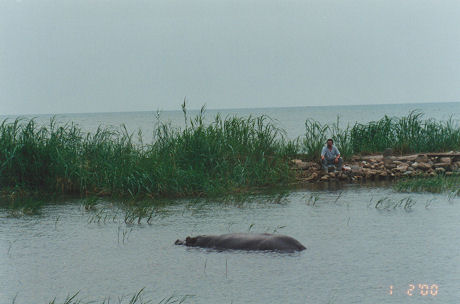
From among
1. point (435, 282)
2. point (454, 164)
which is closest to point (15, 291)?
point (435, 282)

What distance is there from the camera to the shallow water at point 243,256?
7.44 metres

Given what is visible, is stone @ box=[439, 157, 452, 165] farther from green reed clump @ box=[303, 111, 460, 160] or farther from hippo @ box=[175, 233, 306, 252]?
hippo @ box=[175, 233, 306, 252]

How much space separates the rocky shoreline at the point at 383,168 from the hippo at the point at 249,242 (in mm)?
8621

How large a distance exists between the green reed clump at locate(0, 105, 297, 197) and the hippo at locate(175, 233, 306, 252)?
546 cm

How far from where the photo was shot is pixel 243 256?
9094 millimetres

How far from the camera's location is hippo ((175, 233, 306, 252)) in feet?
30.6

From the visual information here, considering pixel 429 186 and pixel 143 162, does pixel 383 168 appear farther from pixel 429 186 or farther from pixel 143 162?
pixel 143 162

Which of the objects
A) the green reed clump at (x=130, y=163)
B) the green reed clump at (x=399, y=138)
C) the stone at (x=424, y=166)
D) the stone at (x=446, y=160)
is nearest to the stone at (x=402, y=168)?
the stone at (x=424, y=166)

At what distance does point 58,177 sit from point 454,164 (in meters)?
12.2

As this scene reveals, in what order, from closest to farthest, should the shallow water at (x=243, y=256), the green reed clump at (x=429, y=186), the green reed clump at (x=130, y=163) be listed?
the shallow water at (x=243, y=256) → the green reed clump at (x=429, y=186) → the green reed clump at (x=130, y=163)

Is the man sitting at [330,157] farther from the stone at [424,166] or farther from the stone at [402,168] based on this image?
the stone at [424,166]

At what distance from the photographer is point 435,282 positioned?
7.54 metres

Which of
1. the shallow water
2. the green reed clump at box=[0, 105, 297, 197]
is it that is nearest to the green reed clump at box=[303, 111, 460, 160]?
the green reed clump at box=[0, 105, 297, 197]

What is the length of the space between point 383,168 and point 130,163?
8.08m
